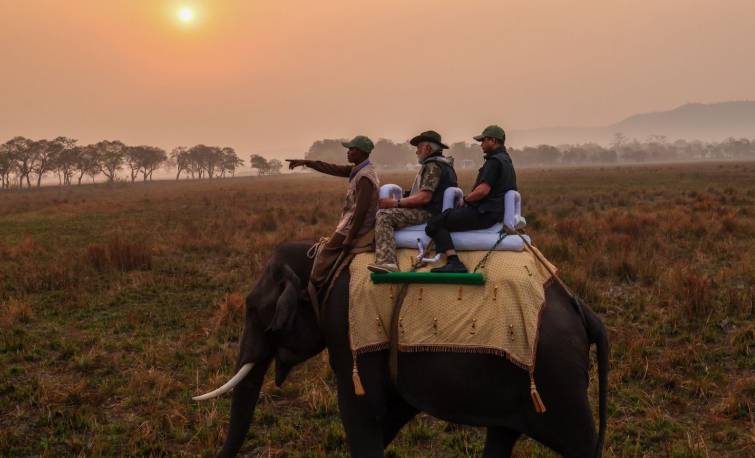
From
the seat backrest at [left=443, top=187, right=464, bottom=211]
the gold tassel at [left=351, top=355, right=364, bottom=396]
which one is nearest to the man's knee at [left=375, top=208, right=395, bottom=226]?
the seat backrest at [left=443, top=187, right=464, bottom=211]

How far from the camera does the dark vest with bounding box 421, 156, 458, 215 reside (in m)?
4.21

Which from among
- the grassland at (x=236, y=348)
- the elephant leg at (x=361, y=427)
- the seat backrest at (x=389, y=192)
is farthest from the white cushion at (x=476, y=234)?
the grassland at (x=236, y=348)

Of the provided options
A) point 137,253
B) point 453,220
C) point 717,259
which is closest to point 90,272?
point 137,253

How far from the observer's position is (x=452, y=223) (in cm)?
401

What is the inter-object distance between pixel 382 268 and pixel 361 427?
1.20 metres

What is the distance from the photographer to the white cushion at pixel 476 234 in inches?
154

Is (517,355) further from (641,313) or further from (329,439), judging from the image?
(641,313)

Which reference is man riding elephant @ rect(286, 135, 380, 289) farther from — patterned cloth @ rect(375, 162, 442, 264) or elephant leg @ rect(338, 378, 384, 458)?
elephant leg @ rect(338, 378, 384, 458)

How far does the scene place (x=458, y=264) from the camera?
3816mm

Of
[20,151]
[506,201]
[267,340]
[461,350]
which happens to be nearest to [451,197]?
[506,201]

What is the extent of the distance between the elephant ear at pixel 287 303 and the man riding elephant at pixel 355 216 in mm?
197

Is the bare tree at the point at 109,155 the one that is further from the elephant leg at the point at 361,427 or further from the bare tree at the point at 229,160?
the elephant leg at the point at 361,427

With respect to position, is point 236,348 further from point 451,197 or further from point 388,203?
point 451,197

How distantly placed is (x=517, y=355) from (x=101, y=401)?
5289 millimetres
